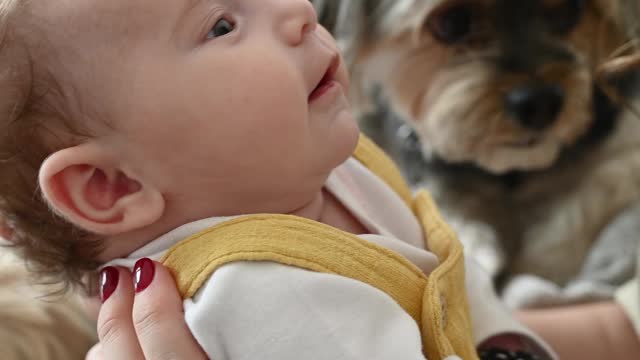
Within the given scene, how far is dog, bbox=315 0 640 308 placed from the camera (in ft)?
4.58

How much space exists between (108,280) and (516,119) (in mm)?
828

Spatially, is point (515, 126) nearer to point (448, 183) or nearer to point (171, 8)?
point (448, 183)

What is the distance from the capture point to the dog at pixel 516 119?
140 cm

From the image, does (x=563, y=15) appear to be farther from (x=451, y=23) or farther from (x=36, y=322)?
(x=36, y=322)

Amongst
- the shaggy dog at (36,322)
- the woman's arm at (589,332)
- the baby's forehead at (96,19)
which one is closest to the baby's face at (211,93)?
the baby's forehead at (96,19)

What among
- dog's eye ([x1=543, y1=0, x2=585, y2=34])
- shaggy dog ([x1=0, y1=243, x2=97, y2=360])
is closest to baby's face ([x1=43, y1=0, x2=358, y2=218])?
shaggy dog ([x1=0, y1=243, x2=97, y2=360])

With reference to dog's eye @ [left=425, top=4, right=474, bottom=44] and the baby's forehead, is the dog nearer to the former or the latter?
dog's eye @ [left=425, top=4, right=474, bottom=44]

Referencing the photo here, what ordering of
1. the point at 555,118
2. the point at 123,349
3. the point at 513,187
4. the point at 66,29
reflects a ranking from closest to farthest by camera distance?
the point at 66,29 < the point at 123,349 < the point at 555,118 < the point at 513,187

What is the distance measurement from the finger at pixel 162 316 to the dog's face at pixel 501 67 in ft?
2.72

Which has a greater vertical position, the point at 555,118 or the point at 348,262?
the point at 348,262

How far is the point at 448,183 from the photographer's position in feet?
5.15

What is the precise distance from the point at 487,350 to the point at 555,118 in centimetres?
64

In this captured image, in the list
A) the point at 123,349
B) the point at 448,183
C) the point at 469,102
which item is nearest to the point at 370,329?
the point at 123,349

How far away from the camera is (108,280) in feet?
2.43
